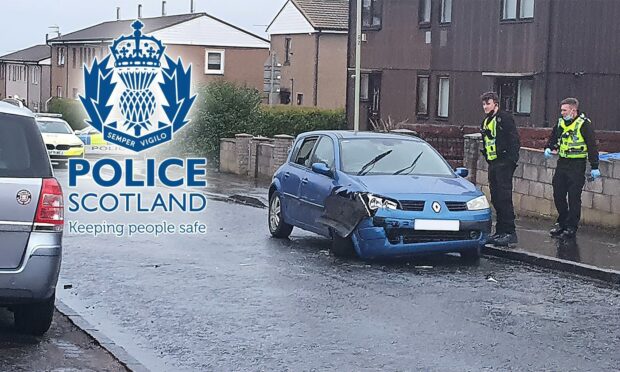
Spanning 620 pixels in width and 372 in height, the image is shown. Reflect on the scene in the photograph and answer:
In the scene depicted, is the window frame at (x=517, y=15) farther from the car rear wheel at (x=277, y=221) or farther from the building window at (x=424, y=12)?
the car rear wheel at (x=277, y=221)

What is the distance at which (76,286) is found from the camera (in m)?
10.8

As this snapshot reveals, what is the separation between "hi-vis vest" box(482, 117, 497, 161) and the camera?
13773 mm

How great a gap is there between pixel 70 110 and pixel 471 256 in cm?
3952

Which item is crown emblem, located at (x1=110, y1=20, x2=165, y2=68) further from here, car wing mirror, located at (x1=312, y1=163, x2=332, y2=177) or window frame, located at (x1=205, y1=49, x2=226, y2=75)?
window frame, located at (x1=205, y1=49, x2=226, y2=75)

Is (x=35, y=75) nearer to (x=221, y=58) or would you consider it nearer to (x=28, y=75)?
(x=28, y=75)

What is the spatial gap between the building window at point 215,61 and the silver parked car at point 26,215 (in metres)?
58.2

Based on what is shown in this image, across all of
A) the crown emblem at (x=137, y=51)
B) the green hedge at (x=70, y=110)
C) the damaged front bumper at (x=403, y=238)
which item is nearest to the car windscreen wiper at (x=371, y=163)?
the damaged front bumper at (x=403, y=238)

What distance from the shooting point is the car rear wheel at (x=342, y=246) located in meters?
12.5

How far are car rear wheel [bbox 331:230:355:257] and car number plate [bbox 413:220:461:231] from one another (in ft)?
2.77

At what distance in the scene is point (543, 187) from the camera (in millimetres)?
16984

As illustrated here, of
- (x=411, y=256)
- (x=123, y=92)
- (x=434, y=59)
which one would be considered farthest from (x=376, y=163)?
(x=434, y=59)

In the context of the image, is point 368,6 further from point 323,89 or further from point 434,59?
point 323,89

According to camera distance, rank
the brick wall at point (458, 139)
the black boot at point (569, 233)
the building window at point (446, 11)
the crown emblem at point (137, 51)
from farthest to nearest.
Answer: the building window at point (446, 11) → the crown emblem at point (137, 51) → the brick wall at point (458, 139) → the black boot at point (569, 233)

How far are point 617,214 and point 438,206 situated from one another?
4.12 metres
